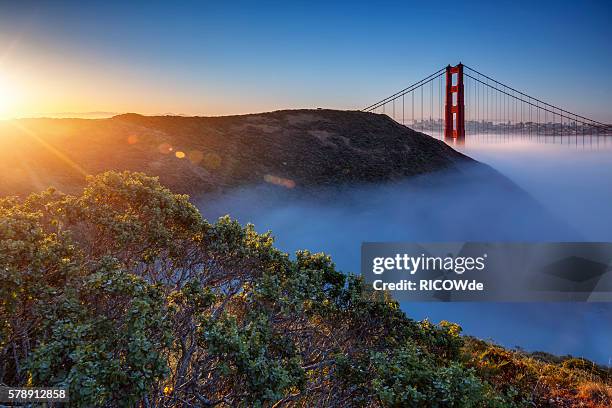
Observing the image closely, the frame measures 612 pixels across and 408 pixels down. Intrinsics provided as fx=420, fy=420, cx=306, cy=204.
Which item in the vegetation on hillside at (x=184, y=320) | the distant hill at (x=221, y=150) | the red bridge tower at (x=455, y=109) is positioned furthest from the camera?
the red bridge tower at (x=455, y=109)

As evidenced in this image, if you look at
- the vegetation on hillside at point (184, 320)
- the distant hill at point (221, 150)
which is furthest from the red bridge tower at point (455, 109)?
the vegetation on hillside at point (184, 320)

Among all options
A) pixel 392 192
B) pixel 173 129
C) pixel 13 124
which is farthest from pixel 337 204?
pixel 13 124

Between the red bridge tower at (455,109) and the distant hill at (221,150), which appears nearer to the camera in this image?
the distant hill at (221,150)

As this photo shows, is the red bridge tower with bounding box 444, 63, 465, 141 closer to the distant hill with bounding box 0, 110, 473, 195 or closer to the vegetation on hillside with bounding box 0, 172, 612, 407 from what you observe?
the distant hill with bounding box 0, 110, 473, 195

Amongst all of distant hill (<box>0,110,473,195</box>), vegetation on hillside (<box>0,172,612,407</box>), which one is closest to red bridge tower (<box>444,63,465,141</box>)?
distant hill (<box>0,110,473,195</box>)

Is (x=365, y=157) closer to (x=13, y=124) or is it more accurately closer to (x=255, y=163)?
(x=255, y=163)

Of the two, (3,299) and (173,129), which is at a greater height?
(173,129)

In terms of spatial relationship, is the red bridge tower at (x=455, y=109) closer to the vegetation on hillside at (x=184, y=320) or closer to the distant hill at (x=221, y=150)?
the distant hill at (x=221, y=150)

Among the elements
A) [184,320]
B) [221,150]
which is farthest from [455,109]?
[184,320]
